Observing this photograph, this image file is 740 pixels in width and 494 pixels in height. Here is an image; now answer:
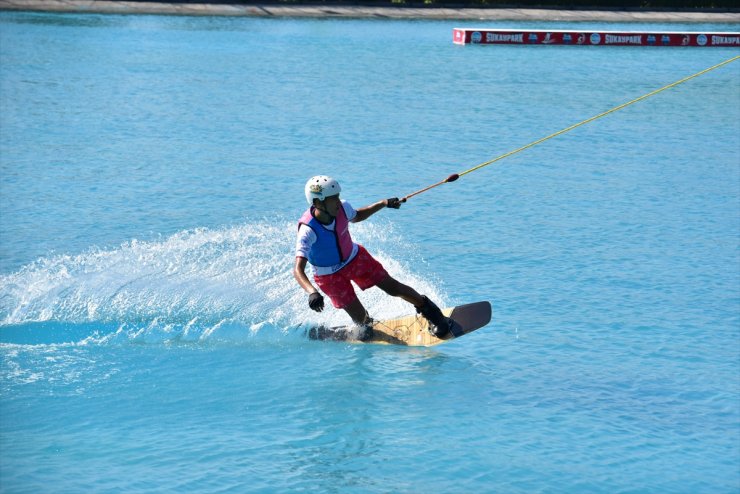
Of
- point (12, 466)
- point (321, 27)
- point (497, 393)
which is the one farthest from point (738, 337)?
point (321, 27)

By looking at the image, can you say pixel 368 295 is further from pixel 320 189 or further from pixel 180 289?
pixel 320 189

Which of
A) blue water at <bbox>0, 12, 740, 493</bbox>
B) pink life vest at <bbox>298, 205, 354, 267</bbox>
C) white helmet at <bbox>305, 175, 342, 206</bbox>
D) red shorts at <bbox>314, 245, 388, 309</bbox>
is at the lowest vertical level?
blue water at <bbox>0, 12, 740, 493</bbox>

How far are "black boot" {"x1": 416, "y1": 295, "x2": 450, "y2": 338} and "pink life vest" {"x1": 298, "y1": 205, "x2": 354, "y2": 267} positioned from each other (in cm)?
102

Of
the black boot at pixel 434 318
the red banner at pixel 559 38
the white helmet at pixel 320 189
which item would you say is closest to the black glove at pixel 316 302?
the white helmet at pixel 320 189

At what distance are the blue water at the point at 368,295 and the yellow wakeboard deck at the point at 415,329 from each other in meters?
0.14

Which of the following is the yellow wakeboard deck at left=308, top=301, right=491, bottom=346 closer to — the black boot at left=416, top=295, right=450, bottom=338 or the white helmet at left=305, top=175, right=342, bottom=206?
the black boot at left=416, top=295, right=450, bottom=338

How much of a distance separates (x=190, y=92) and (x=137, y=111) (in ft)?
11.1

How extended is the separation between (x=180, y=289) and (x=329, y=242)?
3.23 meters

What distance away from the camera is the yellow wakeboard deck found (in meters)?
11.0

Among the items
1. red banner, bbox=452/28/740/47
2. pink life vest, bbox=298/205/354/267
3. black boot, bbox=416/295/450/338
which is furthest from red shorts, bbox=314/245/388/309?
red banner, bbox=452/28/740/47

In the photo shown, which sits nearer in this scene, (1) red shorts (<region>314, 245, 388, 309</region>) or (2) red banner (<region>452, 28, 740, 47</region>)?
(1) red shorts (<region>314, 245, 388, 309</region>)

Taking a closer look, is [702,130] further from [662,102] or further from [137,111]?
[137,111]

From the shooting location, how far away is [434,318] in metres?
10.8

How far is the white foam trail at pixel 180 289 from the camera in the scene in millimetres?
11914
